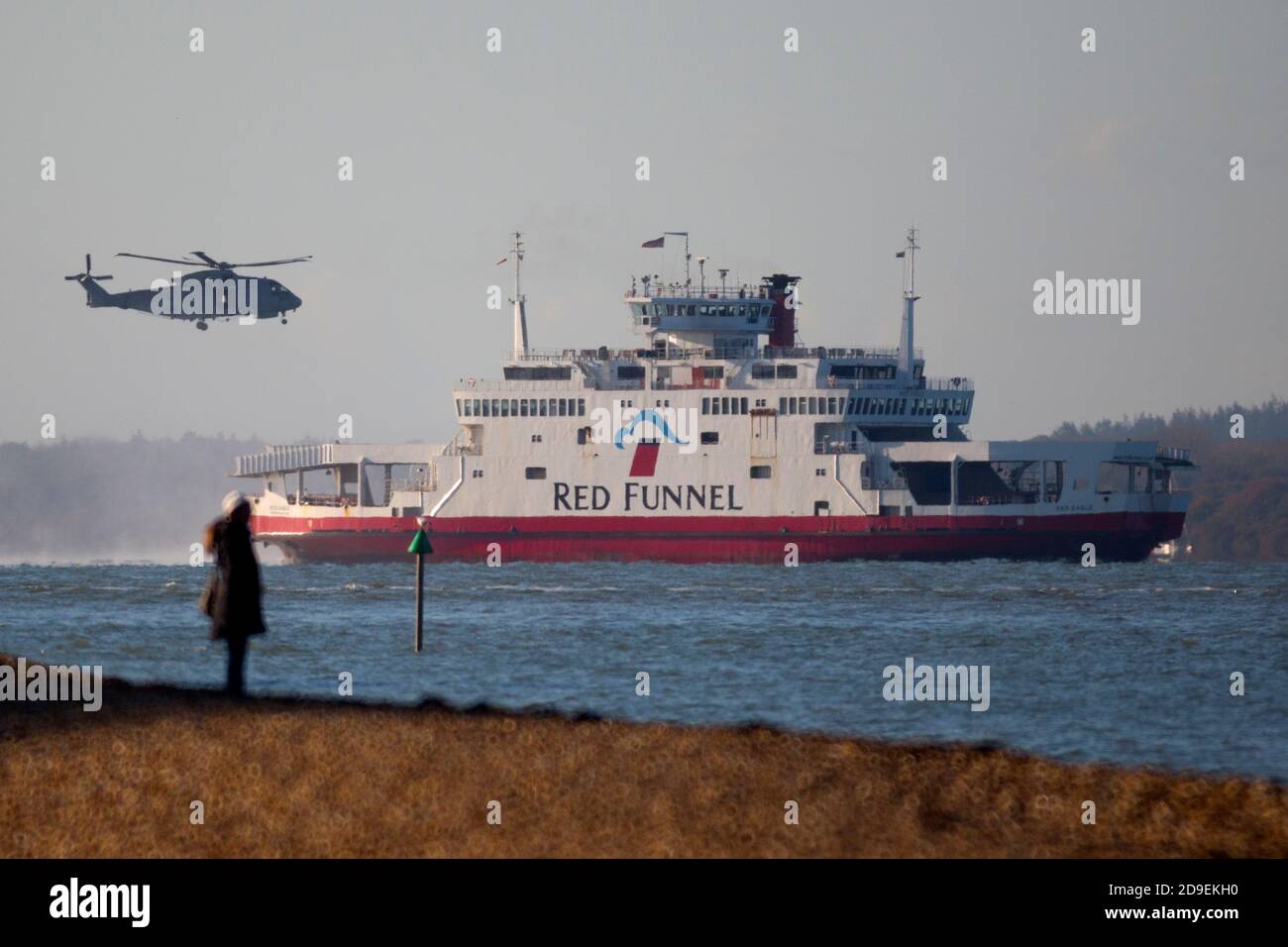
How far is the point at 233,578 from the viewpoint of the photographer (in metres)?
14.4

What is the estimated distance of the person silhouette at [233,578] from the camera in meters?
14.3

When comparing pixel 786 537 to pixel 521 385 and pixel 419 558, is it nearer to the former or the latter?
pixel 521 385

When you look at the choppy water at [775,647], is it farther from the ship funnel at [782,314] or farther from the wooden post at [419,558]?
the ship funnel at [782,314]

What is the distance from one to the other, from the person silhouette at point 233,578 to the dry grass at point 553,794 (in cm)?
80

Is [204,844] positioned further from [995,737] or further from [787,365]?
[787,365]

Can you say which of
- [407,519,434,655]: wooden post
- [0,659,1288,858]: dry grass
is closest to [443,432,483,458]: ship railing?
[407,519,434,655]: wooden post

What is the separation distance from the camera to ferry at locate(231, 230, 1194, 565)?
65.8 meters

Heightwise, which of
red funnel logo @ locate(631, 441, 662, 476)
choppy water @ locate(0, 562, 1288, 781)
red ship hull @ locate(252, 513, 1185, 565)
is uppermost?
red funnel logo @ locate(631, 441, 662, 476)

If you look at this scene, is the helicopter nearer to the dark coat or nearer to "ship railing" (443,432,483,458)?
Answer: "ship railing" (443,432,483,458)

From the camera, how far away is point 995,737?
17562 millimetres

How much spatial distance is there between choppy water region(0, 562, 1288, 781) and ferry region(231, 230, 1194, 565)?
10288 millimetres

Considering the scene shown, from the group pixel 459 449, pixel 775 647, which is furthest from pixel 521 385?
pixel 775 647

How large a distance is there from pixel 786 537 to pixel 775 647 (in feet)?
121
